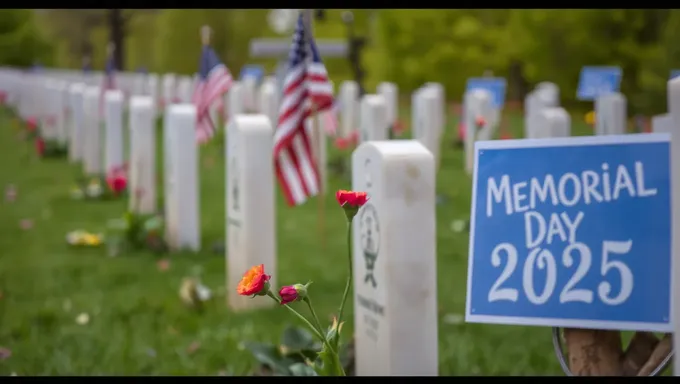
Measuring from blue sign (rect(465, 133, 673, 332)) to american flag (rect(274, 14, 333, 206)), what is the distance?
130 inches

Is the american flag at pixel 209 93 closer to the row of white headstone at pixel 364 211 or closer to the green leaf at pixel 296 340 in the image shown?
the row of white headstone at pixel 364 211

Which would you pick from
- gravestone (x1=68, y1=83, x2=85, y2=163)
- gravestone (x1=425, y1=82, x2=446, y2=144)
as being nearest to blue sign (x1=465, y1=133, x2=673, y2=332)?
gravestone (x1=425, y1=82, x2=446, y2=144)

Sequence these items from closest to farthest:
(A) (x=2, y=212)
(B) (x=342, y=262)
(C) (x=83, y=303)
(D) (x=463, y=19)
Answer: (C) (x=83, y=303) < (B) (x=342, y=262) < (A) (x=2, y=212) < (D) (x=463, y=19)

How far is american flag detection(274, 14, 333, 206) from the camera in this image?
234 inches

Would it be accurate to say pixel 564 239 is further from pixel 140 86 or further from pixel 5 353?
pixel 140 86

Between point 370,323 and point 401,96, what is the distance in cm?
2582

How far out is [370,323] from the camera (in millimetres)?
3576

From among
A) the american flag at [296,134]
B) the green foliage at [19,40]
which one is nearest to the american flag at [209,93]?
the american flag at [296,134]

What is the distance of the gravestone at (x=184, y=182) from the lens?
6.78 meters

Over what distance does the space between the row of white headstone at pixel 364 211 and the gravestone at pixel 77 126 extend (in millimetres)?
2171

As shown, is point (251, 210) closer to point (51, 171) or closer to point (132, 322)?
point (132, 322)

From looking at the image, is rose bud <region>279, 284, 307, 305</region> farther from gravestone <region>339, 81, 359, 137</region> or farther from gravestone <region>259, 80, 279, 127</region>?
gravestone <region>339, 81, 359, 137</region>

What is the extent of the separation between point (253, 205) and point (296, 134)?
34.1 inches
